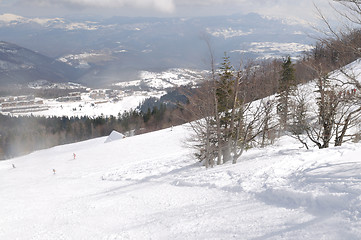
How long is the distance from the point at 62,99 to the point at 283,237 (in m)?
219

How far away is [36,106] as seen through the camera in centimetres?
16788

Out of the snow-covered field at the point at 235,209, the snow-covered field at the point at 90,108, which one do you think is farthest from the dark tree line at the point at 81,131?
the snow-covered field at the point at 235,209

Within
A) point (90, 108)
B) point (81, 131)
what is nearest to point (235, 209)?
point (81, 131)

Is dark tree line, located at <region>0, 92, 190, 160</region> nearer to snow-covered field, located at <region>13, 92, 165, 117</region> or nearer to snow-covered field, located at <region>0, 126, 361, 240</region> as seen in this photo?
snow-covered field, located at <region>13, 92, 165, 117</region>

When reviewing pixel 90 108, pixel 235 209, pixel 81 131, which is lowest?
pixel 81 131

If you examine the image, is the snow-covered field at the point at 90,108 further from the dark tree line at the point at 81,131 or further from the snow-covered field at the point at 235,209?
the snow-covered field at the point at 235,209

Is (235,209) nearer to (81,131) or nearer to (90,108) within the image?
(81,131)

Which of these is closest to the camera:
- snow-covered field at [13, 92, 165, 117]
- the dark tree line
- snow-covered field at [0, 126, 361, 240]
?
snow-covered field at [0, 126, 361, 240]

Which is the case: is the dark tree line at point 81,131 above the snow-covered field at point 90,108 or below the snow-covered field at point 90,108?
below

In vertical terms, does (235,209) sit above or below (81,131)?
above

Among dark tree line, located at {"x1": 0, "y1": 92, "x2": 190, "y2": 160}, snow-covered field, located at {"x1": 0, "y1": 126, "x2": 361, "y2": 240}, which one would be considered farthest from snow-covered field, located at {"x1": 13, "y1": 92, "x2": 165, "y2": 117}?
snow-covered field, located at {"x1": 0, "y1": 126, "x2": 361, "y2": 240}

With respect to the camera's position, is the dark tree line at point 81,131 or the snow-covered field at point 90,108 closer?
the dark tree line at point 81,131

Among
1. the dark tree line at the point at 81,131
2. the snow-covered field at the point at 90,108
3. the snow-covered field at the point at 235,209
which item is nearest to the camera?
the snow-covered field at the point at 235,209

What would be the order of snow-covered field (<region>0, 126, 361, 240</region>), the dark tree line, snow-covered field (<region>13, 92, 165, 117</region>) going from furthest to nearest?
snow-covered field (<region>13, 92, 165, 117</region>) → the dark tree line → snow-covered field (<region>0, 126, 361, 240</region>)
